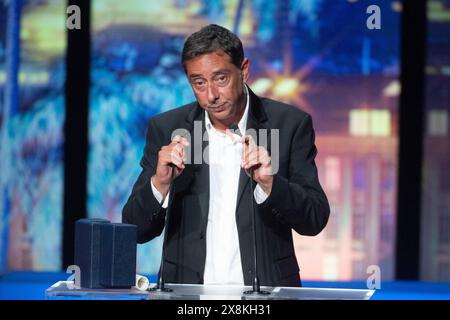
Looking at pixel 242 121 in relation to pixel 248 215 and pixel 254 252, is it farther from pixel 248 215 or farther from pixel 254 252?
pixel 254 252

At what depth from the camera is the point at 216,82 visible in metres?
3.17

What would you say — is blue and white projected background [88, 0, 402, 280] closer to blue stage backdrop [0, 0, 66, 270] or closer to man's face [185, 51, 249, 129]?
blue stage backdrop [0, 0, 66, 270]

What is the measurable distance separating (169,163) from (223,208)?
30 cm

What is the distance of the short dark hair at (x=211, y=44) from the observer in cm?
314

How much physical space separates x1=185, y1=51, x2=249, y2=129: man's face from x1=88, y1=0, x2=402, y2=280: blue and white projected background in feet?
9.24

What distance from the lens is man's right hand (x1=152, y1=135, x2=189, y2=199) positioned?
2.93 metres

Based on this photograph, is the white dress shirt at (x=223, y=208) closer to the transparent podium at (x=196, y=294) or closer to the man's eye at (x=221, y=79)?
the man's eye at (x=221, y=79)

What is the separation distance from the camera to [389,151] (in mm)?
6090

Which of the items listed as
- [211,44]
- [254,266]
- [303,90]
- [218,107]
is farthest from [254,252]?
[303,90]

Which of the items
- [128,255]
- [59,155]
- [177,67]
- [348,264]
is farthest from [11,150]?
[128,255]

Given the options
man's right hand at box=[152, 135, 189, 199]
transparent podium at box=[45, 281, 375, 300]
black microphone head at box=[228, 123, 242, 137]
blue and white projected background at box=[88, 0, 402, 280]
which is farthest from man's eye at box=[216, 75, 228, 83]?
blue and white projected background at box=[88, 0, 402, 280]

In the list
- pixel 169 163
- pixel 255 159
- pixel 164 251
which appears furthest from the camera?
pixel 164 251

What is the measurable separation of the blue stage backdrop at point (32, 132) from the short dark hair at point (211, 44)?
3074 mm
